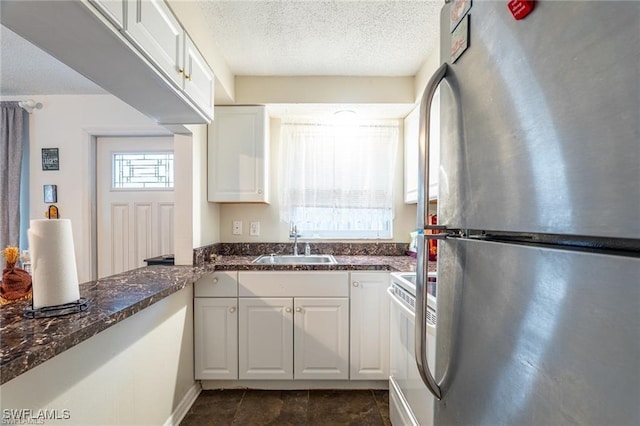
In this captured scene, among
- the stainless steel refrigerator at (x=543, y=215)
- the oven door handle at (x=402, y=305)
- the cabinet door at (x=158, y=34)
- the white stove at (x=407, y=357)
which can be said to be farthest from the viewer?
the oven door handle at (x=402, y=305)

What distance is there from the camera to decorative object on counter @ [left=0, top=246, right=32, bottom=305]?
105 cm

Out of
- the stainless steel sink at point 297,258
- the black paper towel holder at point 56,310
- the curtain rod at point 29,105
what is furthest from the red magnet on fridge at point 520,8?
the curtain rod at point 29,105

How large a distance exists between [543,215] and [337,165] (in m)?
2.21

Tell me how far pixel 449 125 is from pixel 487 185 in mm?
211

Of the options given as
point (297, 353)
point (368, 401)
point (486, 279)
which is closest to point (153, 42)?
point (486, 279)

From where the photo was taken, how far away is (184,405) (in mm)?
1832

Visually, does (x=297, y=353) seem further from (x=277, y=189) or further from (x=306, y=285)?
(x=277, y=189)

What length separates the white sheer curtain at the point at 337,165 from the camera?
8.55ft

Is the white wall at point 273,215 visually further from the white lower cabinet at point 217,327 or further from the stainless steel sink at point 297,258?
the white lower cabinet at point 217,327

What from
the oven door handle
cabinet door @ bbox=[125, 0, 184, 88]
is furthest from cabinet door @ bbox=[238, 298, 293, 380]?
cabinet door @ bbox=[125, 0, 184, 88]

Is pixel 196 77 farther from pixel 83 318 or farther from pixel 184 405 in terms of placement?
Answer: pixel 184 405

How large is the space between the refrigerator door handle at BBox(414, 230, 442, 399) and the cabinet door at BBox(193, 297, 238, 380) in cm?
156

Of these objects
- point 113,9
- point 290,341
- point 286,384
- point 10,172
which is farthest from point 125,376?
point 10,172

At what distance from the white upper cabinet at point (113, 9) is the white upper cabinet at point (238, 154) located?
54.0 inches
